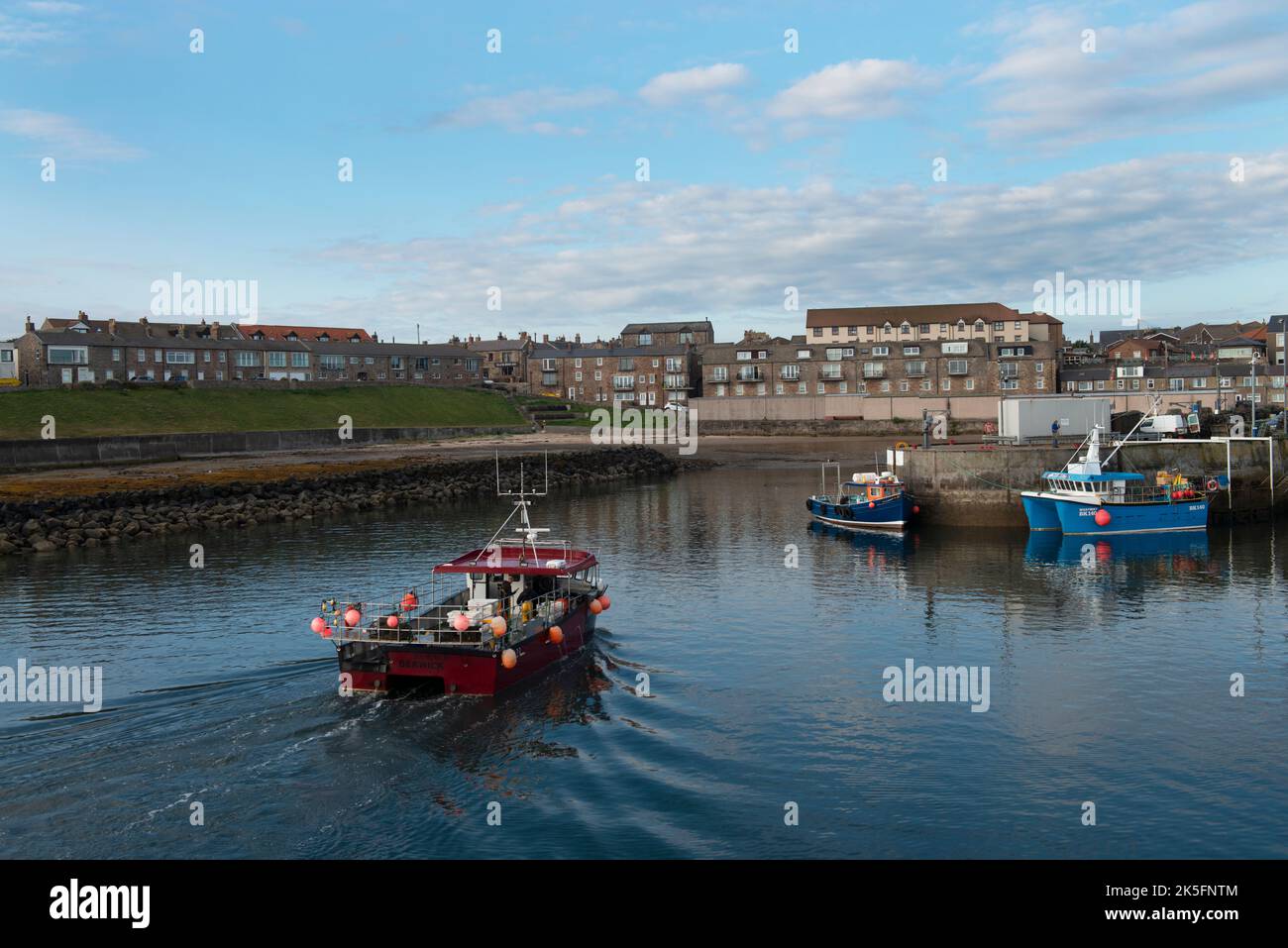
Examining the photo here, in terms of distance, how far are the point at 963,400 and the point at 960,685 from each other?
109575 mm

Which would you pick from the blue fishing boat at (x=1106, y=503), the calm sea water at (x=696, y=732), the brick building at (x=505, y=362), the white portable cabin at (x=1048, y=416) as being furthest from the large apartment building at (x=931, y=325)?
the calm sea water at (x=696, y=732)

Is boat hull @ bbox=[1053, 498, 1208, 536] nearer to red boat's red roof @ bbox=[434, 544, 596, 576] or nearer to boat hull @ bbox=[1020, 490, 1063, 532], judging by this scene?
boat hull @ bbox=[1020, 490, 1063, 532]

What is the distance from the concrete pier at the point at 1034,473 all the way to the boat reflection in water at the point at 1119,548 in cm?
459

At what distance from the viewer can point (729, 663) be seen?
3088 centimetres

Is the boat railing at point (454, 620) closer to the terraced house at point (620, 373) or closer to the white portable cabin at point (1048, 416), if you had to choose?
the white portable cabin at point (1048, 416)

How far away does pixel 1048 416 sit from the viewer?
7000cm

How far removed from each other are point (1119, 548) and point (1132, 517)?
4.24 metres

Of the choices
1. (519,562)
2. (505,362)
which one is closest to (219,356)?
(505,362)

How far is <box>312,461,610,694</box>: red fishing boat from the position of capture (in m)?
26.3

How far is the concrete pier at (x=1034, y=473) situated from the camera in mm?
63156

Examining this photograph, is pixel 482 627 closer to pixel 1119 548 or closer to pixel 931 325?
pixel 1119 548

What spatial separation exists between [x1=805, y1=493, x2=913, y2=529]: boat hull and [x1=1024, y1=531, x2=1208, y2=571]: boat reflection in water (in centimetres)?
729
